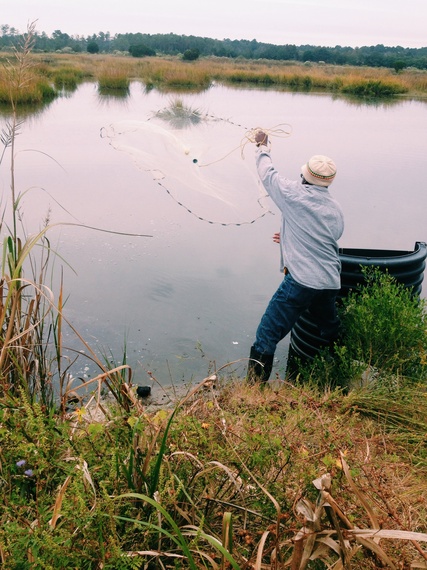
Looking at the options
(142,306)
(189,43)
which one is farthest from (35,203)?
(189,43)

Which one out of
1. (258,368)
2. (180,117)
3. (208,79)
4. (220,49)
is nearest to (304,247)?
(258,368)

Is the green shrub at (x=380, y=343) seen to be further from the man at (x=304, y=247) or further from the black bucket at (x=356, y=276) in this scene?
the man at (x=304, y=247)

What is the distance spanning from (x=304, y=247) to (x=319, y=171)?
482 mm

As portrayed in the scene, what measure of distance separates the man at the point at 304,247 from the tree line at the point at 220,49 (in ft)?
178

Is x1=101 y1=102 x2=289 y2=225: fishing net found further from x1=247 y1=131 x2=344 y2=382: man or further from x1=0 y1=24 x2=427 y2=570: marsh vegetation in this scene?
x1=0 y1=24 x2=427 y2=570: marsh vegetation

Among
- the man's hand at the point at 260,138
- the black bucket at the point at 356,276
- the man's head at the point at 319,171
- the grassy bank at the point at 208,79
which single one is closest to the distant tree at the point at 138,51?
the grassy bank at the point at 208,79

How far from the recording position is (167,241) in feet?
21.4

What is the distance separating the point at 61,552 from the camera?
145 cm

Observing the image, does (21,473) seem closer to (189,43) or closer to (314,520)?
(314,520)

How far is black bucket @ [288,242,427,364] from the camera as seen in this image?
3.82m

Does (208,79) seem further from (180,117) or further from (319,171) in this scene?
(319,171)

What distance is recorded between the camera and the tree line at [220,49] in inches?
2808

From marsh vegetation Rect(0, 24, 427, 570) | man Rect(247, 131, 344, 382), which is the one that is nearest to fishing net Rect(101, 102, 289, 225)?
man Rect(247, 131, 344, 382)

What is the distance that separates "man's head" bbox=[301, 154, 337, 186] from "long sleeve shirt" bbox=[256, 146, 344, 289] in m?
0.04
